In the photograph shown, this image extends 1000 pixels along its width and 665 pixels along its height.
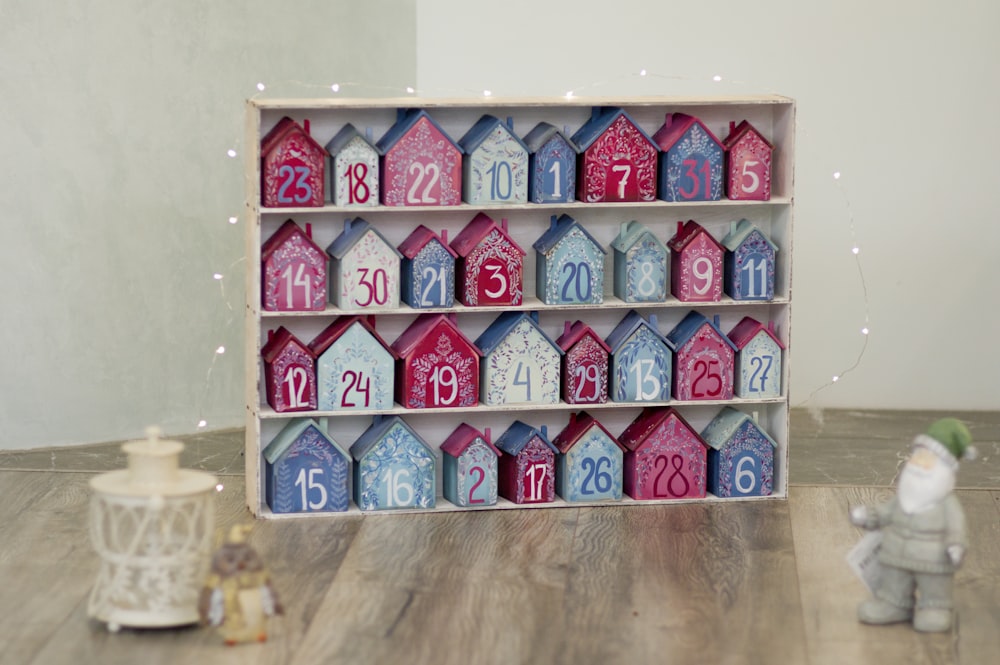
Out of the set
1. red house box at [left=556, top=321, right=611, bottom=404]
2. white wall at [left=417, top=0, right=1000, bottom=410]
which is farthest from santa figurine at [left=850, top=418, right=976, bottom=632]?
white wall at [left=417, top=0, right=1000, bottom=410]

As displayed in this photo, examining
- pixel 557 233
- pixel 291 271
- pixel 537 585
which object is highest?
pixel 557 233

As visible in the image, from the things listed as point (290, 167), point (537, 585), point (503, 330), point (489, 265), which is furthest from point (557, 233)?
point (537, 585)

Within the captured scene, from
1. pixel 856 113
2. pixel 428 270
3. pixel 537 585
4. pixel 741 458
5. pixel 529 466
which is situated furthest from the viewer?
pixel 856 113

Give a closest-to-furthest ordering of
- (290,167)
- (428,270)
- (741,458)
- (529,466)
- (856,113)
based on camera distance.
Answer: (290,167)
(428,270)
(529,466)
(741,458)
(856,113)

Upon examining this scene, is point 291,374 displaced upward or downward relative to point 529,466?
upward

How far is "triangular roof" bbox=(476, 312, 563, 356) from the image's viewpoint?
163 inches

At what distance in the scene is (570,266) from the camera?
4.12 metres

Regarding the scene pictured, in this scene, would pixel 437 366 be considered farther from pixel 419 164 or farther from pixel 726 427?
pixel 726 427

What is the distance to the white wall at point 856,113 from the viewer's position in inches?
211

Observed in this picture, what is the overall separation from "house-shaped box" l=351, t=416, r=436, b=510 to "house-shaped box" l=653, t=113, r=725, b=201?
1036mm

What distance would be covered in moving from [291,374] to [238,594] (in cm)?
108

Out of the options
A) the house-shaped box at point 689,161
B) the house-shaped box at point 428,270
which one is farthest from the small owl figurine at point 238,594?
the house-shaped box at point 689,161

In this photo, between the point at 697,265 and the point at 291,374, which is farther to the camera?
the point at 697,265

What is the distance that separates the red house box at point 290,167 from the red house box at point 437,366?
0.49 m
